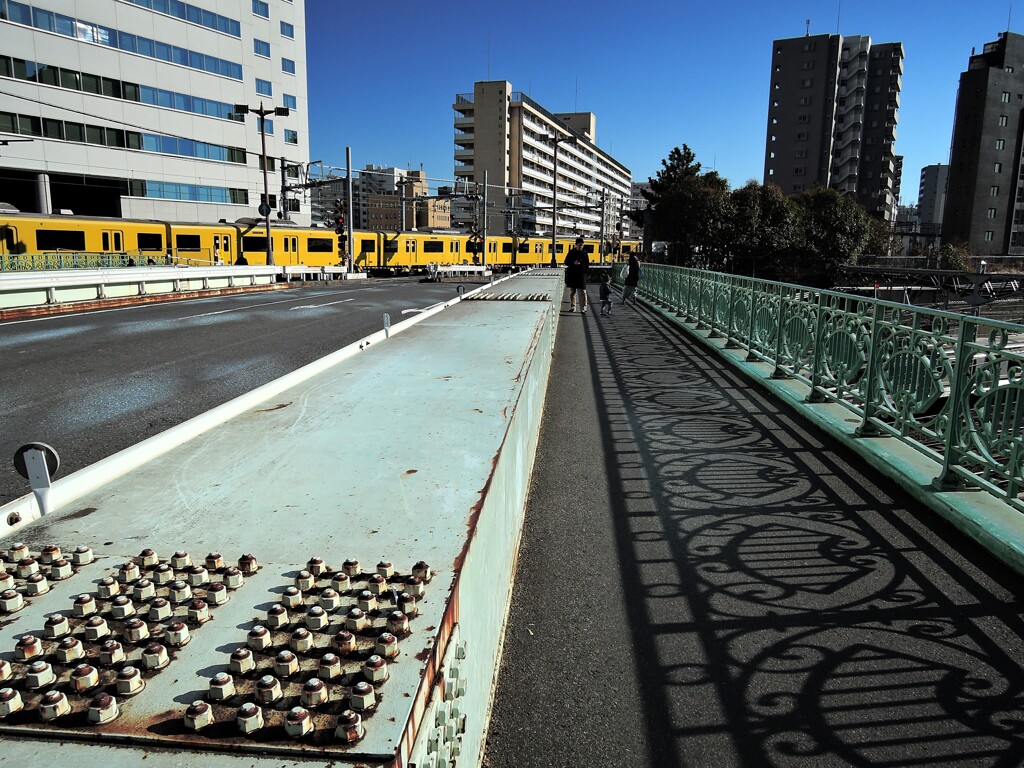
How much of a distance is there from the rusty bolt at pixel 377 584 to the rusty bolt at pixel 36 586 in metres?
0.89

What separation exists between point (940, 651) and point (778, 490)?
1.97 metres

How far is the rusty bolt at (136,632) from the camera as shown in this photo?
1679mm

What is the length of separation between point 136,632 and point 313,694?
1.82 feet

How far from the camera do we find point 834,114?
268 ft

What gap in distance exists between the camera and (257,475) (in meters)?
3.06

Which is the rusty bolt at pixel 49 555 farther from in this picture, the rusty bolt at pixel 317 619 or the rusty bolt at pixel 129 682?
the rusty bolt at pixel 317 619

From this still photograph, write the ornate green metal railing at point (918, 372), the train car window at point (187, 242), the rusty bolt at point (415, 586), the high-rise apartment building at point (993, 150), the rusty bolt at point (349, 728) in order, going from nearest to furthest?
the rusty bolt at point (349, 728), the rusty bolt at point (415, 586), the ornate green metal railing at point (918, 372), the train car window at point (187, 242), the high-rise apartment building at point (993, 150)

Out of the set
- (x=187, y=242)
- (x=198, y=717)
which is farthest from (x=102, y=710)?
(x=187, y=242)

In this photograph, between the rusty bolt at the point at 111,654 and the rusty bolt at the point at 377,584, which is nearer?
the rusty bolt at the point at 111,654

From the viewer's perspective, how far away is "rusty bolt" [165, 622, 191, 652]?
5.46 ft

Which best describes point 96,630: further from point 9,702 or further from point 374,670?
point 374,670

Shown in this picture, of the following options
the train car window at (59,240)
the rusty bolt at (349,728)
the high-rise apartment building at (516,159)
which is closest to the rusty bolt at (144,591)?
the rusty bolt at (349,728)

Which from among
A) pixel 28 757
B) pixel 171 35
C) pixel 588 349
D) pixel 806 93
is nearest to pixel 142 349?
pixel 588 349

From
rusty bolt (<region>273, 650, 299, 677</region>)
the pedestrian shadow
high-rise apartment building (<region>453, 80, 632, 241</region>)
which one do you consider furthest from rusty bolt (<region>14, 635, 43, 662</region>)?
high-rise apartment building (<region>453, 80, 632, 241</region>)
